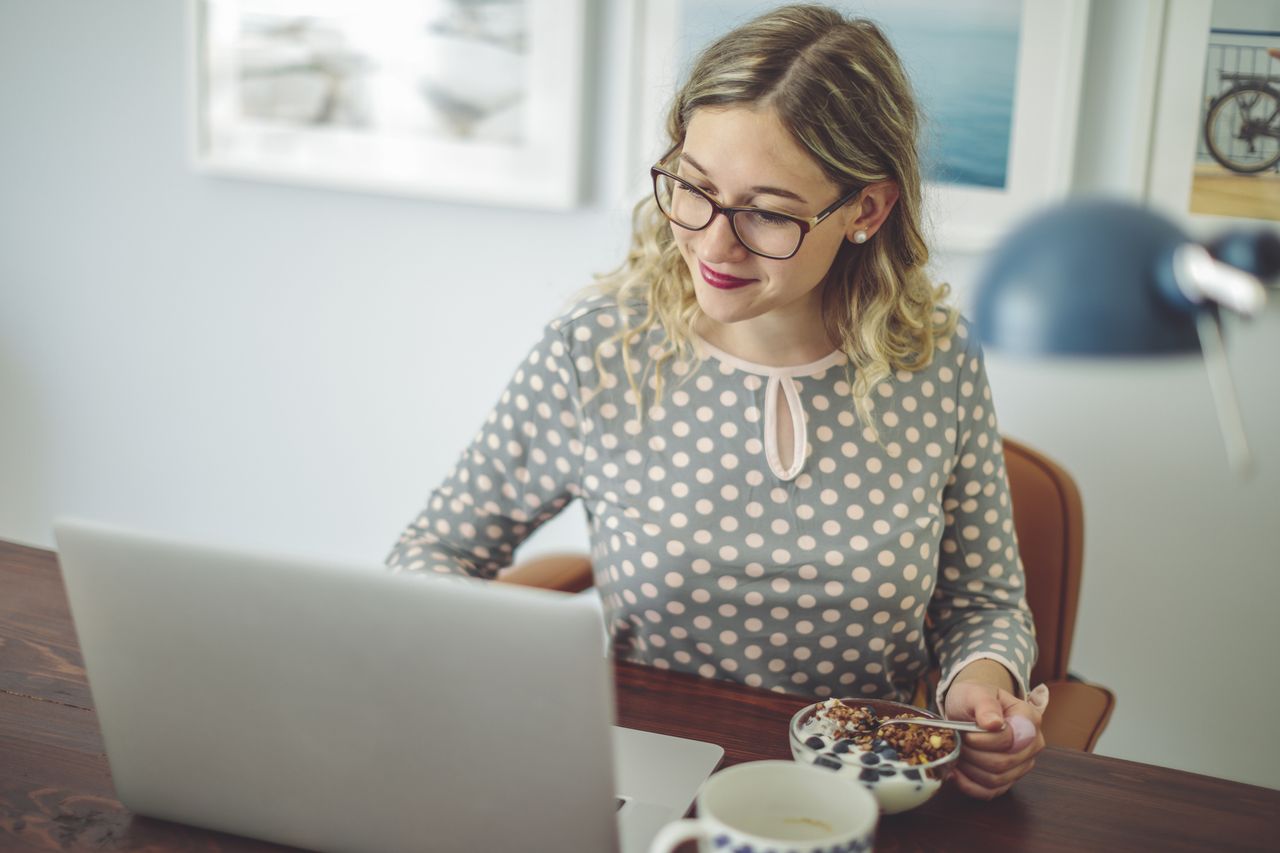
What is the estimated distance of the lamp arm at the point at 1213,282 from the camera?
0.57m

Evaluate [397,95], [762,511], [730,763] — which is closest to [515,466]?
[762,511]

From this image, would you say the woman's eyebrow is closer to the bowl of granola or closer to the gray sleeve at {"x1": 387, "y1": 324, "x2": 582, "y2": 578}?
the gray sleeve at {"x1": 387, "y1": 324, "x2": 582, "y2": 578}

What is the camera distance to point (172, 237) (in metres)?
2.52

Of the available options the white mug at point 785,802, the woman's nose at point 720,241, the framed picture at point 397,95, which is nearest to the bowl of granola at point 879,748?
the white mug at point 785,802

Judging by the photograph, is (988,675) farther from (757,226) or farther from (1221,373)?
(1221,373)

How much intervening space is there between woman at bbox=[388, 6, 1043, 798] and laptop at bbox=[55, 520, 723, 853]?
477mm

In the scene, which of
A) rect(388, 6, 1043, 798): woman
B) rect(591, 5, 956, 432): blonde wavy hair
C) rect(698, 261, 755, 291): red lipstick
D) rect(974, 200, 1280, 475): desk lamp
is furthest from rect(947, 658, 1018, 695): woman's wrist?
rect(974, 200, 1280, 475): desk lamp

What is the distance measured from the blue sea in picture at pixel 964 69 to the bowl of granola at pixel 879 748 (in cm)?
110

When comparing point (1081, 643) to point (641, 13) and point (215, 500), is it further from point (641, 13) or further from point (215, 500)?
point (215, 500)

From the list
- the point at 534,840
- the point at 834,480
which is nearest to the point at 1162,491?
the point at 834,480

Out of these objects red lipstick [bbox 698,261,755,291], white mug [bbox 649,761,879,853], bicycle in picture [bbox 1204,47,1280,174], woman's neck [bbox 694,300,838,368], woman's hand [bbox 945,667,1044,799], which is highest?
bicycle in picture [bbox 1204,47,1280,174]

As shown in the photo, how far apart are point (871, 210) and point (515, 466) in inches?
20.9

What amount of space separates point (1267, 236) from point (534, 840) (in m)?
0.60

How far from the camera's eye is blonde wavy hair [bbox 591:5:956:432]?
1.23 meters
